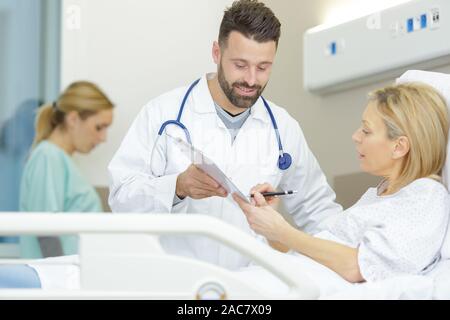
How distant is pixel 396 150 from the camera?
6.17ft

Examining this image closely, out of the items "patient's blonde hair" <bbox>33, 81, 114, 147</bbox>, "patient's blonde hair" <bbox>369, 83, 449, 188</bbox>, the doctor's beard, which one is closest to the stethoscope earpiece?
the doctor's beard

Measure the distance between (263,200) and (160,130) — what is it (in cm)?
46

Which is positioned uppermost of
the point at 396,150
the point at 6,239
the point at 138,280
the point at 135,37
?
the point at 135,37

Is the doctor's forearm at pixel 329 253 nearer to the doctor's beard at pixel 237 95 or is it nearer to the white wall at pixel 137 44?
the doctor's beard at pixel 237 95

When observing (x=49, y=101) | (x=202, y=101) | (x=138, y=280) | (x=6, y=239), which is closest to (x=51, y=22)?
(x=49, y=101)

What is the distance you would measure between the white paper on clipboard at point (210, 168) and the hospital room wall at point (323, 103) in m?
0.97

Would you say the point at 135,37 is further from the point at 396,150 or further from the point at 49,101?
the point at 396,150

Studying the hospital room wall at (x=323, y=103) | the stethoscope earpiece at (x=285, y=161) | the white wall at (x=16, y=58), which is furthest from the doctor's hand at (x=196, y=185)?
the white wall at (x=16, y=58)

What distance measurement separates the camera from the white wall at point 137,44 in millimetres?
3293

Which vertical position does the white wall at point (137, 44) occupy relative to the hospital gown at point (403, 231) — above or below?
above

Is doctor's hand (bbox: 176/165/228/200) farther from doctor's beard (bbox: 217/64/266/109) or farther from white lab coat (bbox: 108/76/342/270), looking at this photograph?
doctor's beard (bbox: 217/64/266/109)

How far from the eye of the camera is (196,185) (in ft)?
6.79

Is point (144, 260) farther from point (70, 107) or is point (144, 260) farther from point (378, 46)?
point (70, 107)

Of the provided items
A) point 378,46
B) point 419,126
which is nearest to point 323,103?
point 378,46
